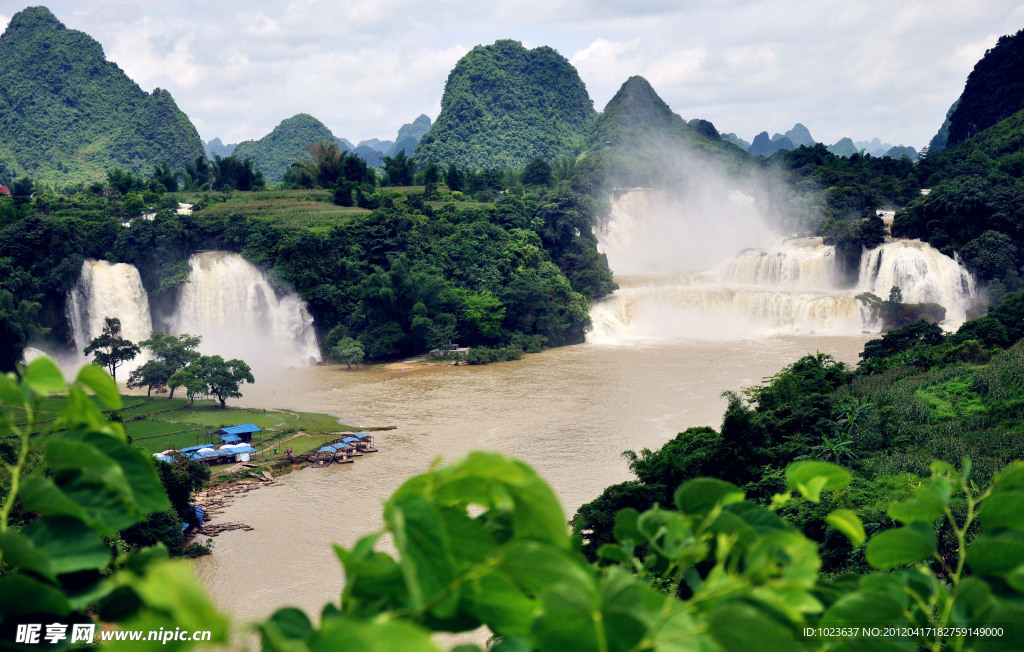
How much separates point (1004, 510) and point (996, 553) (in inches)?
2.6

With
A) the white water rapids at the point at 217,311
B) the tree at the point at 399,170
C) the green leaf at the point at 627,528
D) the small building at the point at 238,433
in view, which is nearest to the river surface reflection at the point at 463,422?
the white water rapids at the point at 217,311

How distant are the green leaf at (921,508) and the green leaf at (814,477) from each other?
0.09 meters

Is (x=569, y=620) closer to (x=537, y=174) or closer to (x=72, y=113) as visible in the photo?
(x=537, y=174)

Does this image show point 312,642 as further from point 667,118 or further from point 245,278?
point 667,118

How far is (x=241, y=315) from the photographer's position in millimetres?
26641

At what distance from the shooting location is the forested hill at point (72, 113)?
170 ft

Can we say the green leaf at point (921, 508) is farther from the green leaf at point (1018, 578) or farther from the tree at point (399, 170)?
the tree at point (399, 170)

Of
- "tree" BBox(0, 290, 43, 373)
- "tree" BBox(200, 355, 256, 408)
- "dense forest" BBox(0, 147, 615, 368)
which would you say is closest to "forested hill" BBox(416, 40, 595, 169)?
"dense forest" BBox(0, 147, 615, 368)

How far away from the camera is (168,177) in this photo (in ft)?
124

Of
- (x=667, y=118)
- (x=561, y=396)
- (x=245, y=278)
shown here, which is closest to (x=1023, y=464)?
(x=561, y=396)

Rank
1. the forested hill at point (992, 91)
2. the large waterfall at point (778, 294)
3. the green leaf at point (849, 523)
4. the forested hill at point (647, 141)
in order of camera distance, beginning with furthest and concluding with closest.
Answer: the forested hill at point (647, 141) < the forested hill at point (992, 91) < the large waterfall at point (778, 294) < the green leaf at point (849, 523)

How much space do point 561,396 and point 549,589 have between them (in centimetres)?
1925

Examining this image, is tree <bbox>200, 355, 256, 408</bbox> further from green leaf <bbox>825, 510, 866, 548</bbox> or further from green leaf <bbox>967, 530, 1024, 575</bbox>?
green leaf <bbox>967, 530, 1024, 575</bbox>

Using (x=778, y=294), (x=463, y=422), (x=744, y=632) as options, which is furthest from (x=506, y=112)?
(x=744, y=632)
